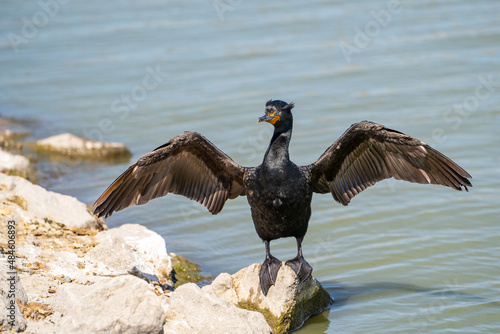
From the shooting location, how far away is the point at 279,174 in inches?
258

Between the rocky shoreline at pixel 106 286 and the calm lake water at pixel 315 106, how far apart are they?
658mm

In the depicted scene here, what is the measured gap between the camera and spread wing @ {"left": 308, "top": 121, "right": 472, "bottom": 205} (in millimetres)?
6664

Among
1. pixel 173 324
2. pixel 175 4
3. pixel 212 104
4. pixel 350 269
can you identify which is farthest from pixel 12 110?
pixel 173 324

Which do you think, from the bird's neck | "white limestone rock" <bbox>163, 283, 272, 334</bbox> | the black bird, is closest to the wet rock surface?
"white limestone rock" <bbox>163, 283, 272, 334</bbox>

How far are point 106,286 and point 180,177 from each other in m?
2.24

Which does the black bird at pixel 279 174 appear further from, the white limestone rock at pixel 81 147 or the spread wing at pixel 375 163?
the white limestone rock at pixel 81 147

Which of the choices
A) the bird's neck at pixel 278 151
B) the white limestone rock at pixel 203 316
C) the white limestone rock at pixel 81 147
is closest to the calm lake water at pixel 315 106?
the white limestone rock at pixel 81 147

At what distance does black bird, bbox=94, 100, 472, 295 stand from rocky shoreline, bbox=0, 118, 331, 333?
34 centimetres

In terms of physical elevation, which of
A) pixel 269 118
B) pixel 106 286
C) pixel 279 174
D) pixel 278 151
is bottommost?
pixel 106 286

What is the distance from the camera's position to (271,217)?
264 inches

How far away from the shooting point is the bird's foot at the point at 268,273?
669 cm

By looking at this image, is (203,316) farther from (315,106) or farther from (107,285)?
(315,106)

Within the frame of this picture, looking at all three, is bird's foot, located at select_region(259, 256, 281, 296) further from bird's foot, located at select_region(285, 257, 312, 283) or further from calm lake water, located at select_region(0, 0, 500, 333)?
calm lake water, located at select_region(0, 0, 500, 333)

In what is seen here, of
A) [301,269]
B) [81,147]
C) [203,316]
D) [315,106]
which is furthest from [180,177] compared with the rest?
[315,106]
